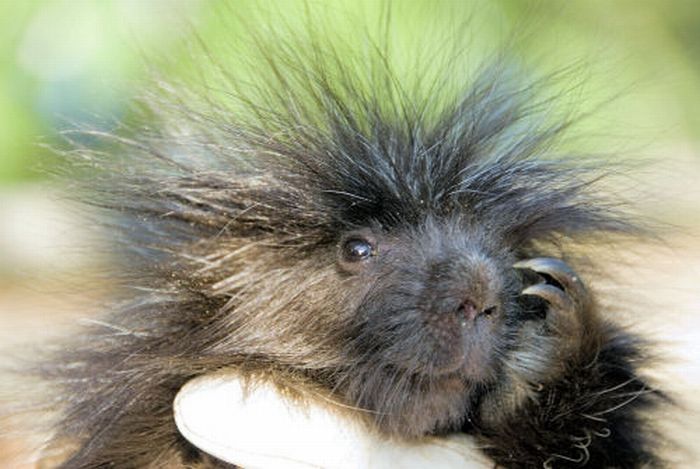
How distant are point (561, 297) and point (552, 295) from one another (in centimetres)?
3

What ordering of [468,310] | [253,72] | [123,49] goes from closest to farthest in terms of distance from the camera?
[468,310], [253,72], [123,49]

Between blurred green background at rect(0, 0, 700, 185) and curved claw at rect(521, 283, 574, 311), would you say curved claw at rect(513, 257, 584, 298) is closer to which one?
curved claw at rect(521, 283, 574, 311)

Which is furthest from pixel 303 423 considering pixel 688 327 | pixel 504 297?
pixel 688 327

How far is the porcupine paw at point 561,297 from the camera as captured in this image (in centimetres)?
210

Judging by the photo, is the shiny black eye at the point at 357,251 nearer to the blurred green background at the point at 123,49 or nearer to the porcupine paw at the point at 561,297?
the porcupine paw at the point at 561,297

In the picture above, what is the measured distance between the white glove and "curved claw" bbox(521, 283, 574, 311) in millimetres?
410

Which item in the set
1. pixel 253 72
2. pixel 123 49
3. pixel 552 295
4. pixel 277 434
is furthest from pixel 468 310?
pixel 123 49

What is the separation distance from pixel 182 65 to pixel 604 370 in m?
1.44

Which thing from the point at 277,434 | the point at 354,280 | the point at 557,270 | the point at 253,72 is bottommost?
the point at 277,434

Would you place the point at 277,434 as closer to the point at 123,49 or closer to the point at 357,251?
the point at 357,251

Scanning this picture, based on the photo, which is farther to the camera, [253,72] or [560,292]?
[253,72]

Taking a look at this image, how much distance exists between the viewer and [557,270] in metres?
2.10

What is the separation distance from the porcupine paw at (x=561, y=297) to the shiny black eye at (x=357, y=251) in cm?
35

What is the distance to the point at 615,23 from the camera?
26.1ft
